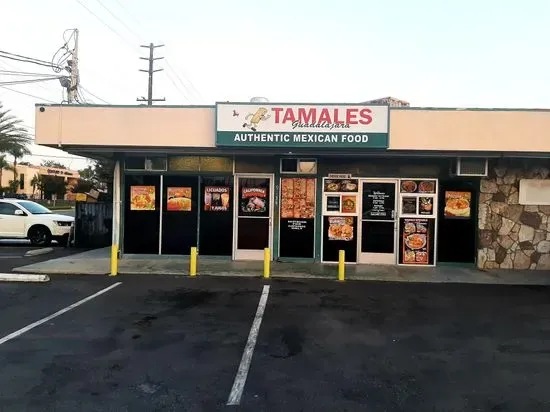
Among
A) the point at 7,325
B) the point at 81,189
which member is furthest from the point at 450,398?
the point at 81,189

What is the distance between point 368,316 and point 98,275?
6.54m

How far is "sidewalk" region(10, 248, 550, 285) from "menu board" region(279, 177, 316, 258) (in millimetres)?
603

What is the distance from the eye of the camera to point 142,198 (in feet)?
44.9

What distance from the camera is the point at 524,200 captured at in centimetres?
1273

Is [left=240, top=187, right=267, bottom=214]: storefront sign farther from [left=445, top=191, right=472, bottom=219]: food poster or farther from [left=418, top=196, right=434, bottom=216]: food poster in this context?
[left=445, top=191, right=472, bottom=219]: food poster

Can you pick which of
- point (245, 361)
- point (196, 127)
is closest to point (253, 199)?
point (196, 127)

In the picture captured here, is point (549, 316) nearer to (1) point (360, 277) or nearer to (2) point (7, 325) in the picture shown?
(1) point (360, 277)

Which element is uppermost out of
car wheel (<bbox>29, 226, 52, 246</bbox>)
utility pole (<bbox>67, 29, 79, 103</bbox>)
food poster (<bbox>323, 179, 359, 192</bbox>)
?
utility pole (<bbox>67, 29, 79, 103</bbox>)

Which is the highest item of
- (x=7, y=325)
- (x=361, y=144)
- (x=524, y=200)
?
(x=361, y=144)

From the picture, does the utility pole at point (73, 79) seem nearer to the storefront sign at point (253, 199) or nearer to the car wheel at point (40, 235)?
the car wheel at point (40, 235)

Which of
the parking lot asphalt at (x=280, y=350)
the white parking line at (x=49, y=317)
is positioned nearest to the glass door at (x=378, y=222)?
the parking lot asphalt at (x=280, y=350)

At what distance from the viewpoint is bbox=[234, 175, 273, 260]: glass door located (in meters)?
13.5

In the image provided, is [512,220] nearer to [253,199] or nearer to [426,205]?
[426,205]

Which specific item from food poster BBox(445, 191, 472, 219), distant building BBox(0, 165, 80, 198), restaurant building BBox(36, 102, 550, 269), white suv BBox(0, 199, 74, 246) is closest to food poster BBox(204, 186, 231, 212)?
restaurant building BBox(36, 102, 550, 269)
